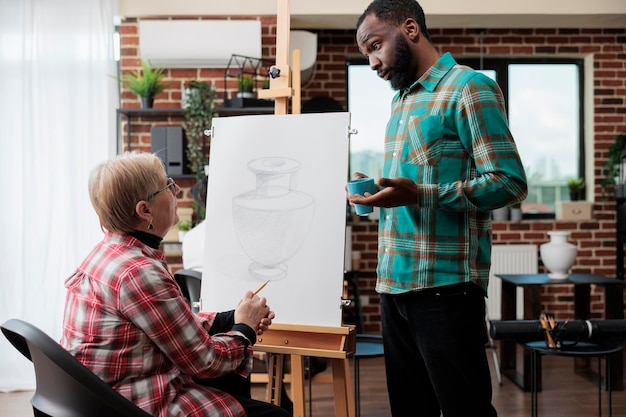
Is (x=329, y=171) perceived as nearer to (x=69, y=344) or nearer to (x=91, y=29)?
(x=69, y=344)

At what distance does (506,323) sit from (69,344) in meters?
2.36

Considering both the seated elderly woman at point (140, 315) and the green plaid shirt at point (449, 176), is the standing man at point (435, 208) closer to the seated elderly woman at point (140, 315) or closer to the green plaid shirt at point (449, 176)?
the green plaid shirt at point (449, 176)

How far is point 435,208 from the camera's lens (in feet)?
5.54

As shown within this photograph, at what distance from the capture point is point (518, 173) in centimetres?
165

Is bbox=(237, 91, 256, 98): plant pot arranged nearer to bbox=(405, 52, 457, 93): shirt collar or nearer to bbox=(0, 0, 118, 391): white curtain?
bbox=(0, 0, 118, 391): white curtain

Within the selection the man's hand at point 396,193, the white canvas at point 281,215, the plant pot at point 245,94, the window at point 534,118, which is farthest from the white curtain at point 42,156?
the man's hand at point 396,193

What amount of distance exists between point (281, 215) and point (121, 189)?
82cm

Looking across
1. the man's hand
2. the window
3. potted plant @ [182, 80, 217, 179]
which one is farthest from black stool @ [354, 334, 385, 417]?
the window

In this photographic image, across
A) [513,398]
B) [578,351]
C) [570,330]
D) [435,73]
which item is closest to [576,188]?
[513,398]

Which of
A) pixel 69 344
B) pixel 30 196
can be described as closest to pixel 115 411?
pixel 69 344

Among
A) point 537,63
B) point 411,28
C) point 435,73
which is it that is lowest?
point 435,73

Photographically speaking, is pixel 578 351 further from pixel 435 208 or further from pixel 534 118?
pixel 534 118

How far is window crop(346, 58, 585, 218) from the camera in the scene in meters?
5.67

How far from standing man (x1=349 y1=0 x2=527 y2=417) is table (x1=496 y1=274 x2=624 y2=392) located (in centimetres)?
229
